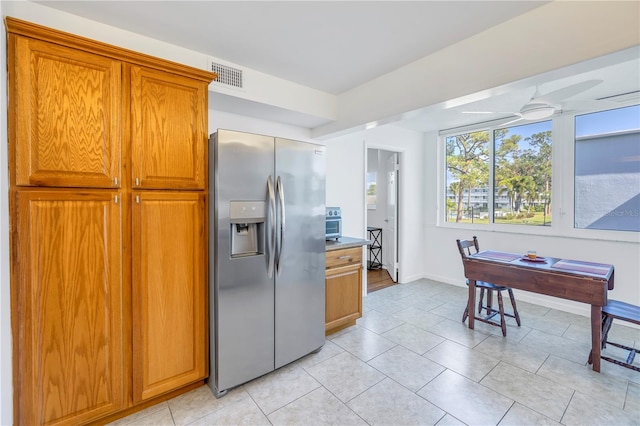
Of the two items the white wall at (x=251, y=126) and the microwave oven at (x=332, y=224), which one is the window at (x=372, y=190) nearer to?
the white wall at (x=251, y=126)

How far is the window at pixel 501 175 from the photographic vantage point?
12.4 feet

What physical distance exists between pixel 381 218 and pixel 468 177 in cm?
181

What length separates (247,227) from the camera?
216cm

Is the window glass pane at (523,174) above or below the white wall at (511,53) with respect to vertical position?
below

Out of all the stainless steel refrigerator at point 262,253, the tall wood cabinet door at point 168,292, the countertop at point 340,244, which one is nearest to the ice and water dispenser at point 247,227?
the stainless steel refrigerator at point 262,253

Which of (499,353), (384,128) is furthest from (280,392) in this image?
(384,128)

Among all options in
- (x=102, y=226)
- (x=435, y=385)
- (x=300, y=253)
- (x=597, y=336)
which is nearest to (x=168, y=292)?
(x=102, y=226)

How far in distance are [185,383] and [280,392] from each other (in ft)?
2.21

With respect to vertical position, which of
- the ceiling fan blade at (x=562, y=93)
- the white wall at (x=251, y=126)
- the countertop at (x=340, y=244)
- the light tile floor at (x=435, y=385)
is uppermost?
the white wall at (x=251, y=126)

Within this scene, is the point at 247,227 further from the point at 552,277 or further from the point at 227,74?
the point at 552,277

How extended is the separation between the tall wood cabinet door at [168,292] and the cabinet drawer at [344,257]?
4.00 feet

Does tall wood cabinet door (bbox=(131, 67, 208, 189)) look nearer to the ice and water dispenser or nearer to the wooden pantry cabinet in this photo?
the wooden pantry cabinet

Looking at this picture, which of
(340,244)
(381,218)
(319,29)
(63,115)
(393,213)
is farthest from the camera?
(381,218)

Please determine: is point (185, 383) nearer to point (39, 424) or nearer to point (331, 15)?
point (39, 424)
